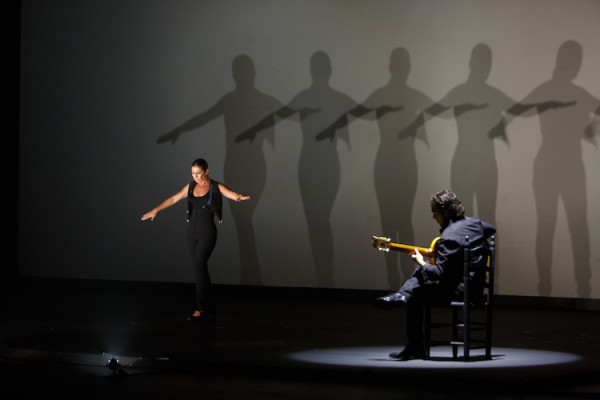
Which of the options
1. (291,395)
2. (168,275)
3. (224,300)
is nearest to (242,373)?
(291,395)

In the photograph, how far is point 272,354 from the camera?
781cm

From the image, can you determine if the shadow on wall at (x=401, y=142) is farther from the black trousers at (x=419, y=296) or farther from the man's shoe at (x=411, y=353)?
the man's shoe at (x=411, y=353)

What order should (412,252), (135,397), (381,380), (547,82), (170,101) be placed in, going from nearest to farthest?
(135,397)
(381,380)
(412,252)
(547,82)
(170,101)

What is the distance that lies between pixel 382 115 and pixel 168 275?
3.45 meters

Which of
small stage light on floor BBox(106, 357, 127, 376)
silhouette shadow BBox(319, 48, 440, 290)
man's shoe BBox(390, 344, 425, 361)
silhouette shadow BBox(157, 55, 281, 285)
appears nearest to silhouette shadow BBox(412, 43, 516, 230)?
silhouette shadow BBox(319, 48, 440, 290)

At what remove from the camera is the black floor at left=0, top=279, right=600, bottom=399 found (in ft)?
21.6

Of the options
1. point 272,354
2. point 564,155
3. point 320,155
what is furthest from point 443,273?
point 320,155

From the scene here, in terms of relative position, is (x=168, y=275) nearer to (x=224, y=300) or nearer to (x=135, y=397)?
(x=224, y=300)

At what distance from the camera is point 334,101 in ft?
40.9

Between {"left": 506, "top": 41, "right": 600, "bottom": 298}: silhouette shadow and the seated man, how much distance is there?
3990 millimetres

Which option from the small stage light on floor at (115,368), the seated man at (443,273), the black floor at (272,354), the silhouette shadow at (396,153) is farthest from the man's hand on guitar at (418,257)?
the silhouette shadow at (396,153)

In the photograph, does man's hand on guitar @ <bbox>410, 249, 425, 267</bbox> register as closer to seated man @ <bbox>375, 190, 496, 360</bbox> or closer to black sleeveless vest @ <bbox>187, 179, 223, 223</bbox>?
seated man @ <bbox>375, 190, 496, 360</bbox>

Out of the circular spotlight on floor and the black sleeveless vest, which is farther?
the black sleeveless vest

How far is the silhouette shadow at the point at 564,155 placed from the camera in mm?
11398
